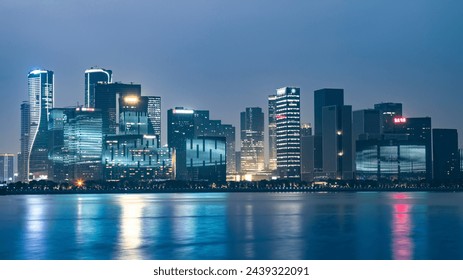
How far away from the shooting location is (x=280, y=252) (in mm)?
59375

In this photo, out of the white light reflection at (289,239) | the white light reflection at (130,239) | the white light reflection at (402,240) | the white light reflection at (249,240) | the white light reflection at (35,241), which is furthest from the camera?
the white light reflection at (35,241)

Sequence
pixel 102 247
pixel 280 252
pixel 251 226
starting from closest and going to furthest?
pixel 280 252 → pixel 102 247 → pixel 251 226

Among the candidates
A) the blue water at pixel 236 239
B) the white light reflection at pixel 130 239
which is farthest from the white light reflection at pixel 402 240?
the white light reflection at pixel 130 239

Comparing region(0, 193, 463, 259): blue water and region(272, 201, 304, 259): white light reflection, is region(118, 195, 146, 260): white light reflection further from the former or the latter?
region(272, 201, 304, 259): white light reflection

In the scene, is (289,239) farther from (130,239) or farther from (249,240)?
(130,239)

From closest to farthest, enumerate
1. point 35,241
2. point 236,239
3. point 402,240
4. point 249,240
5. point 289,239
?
point 249,240, point 402,240, point 289,239, point 236,239, point 35,241

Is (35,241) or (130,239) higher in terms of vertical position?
(130,239)

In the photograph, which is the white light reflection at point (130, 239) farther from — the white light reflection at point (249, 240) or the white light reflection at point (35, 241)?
the white light reflection at point (249, 240)

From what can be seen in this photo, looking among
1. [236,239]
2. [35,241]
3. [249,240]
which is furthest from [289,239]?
[35,241]

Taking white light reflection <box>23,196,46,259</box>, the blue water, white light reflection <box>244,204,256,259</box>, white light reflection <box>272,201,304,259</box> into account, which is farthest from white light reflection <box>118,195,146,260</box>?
white light reflection <box>272,201,304,259</box>

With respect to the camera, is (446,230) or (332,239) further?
(446,230)
